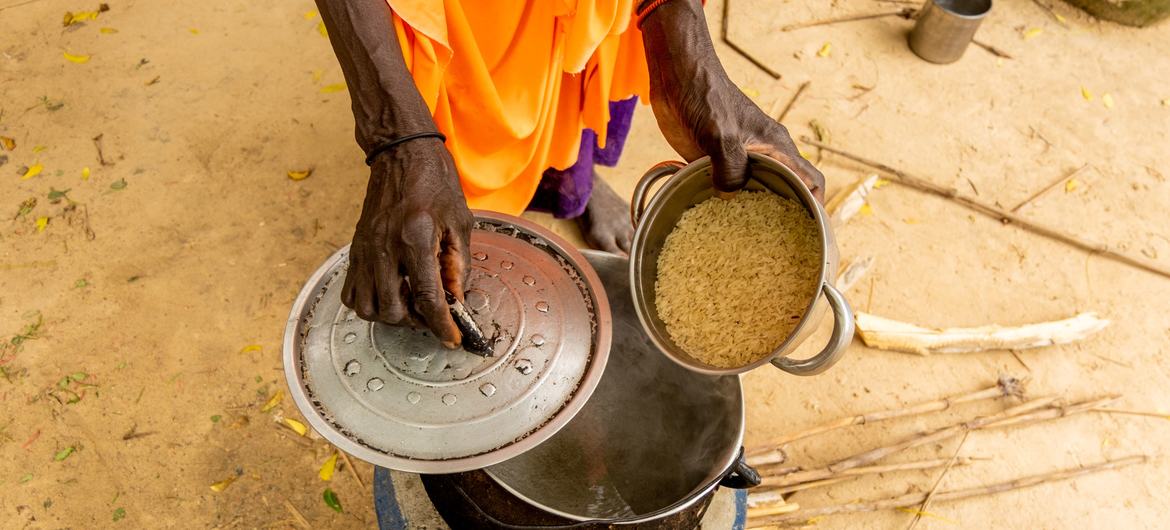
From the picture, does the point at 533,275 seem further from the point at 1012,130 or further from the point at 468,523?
the point at 1012,130

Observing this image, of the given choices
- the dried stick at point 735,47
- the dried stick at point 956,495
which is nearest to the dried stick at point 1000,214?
the dried stick at point 735,47

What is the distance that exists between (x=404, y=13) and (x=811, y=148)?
2.25 m

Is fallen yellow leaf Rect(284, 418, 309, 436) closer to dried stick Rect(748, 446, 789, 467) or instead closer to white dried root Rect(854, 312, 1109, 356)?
dried stick Rect(748, 446, 789, 467)

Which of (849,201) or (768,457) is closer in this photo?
(768,457)

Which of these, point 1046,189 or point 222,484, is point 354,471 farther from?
point 1046,189

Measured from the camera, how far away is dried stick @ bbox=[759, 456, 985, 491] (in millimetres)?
2264

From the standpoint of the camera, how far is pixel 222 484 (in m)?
2.22

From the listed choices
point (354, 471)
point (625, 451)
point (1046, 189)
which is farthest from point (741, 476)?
point (1046, 189)

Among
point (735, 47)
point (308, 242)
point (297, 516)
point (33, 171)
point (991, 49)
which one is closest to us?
point (297, 516)

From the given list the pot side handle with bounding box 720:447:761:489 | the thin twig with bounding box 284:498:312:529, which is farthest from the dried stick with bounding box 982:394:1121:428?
the thin twig with bounding box 284:498:312:529

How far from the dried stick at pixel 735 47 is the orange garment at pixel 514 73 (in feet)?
5.34

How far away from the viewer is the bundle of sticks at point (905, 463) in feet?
7.38

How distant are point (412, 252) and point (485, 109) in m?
0.72

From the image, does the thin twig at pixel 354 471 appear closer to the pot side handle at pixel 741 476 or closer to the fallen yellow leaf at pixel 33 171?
the pot side handle at pixel 741 476
